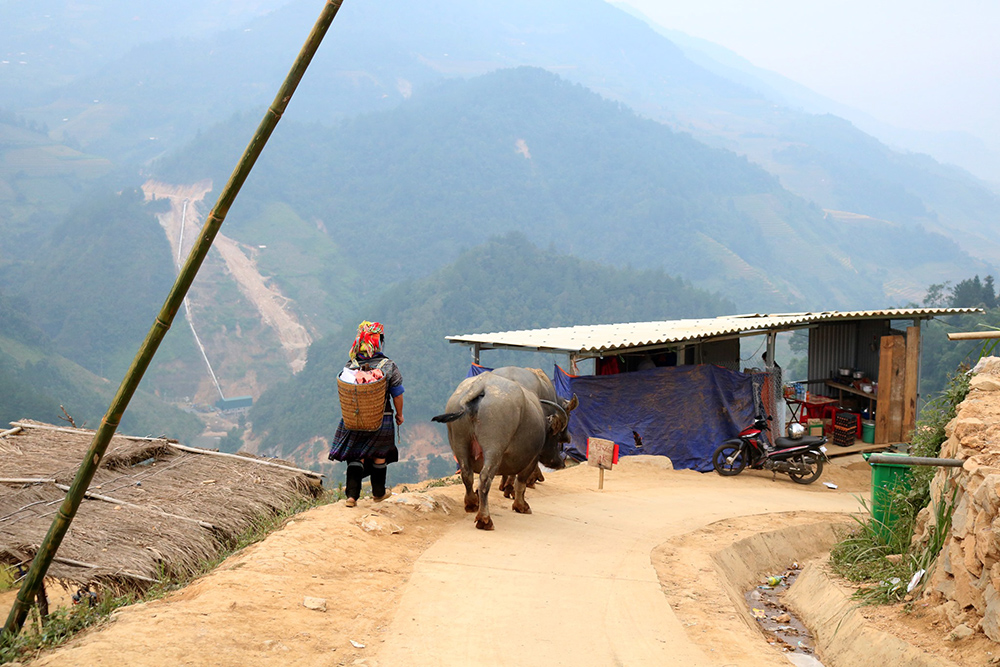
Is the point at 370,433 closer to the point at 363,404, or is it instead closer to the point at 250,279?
the point at 363,404

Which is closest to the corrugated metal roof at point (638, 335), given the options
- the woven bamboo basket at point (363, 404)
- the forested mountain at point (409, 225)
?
the woven bamboo basket at point (363, 404)

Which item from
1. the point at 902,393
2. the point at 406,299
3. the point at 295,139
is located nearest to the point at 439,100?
the point at 295,139

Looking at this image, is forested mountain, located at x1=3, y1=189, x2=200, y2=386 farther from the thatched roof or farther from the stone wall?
the stone wall

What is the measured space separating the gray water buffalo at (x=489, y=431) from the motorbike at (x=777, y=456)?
6383 millimetres

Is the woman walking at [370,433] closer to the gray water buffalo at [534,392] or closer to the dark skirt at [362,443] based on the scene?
the dark skirt at [362,443]

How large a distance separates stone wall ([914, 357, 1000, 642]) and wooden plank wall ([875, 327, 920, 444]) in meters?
10.8

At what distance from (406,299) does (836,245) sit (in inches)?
4043

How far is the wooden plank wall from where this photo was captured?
1628 cm

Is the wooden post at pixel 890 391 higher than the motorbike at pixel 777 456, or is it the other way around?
the wooden post at pixel 890 391

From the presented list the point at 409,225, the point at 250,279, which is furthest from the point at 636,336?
the point at 409,225

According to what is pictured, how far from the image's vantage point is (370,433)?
7.58 meters

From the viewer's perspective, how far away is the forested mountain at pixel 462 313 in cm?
7100

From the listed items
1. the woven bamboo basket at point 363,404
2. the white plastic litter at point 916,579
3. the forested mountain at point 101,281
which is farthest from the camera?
the forested mountain at point 101,281

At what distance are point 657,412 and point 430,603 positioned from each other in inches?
355
